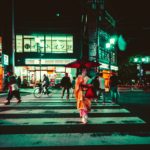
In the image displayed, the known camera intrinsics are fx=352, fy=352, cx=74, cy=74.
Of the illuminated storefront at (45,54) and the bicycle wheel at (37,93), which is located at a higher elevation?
the illuminated storefront at (45,54)

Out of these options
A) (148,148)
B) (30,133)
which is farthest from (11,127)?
(148,148)

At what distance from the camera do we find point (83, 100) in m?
11.5

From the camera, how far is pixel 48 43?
5225 centimetres

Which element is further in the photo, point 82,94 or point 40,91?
point 40,91

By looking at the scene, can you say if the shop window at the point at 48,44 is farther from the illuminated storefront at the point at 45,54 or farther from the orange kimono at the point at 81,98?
the orange kimono at the point at 81,98

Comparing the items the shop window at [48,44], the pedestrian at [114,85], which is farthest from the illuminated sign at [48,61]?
the pedestrian at [114,85]

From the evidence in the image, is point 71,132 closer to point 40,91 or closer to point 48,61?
point 40,91

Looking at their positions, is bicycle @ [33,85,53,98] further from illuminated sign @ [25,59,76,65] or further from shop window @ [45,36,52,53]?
shop window @ [45,36,52,53]

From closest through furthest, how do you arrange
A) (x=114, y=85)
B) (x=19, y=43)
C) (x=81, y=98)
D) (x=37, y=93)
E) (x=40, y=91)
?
(x=81, y=98) < (x=114, y=85) < (x=37, y=93) < (x=40, y=91) < (x=19, y=43)

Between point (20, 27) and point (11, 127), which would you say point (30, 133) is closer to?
point (11, 127)

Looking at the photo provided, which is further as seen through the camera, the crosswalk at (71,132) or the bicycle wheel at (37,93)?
the bicycle wheel at (37,93)

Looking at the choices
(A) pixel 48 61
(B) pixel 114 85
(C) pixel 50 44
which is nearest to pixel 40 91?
(B) pixel 114 85

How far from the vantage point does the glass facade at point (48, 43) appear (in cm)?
5200

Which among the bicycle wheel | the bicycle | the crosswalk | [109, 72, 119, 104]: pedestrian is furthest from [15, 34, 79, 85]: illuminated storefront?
the crosswalk
